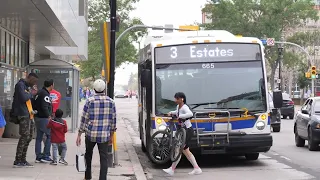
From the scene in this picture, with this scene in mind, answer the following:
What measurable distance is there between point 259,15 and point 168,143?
4525cm

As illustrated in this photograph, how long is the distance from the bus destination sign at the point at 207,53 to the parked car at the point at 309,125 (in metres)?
3.68

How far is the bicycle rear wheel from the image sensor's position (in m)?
11.5

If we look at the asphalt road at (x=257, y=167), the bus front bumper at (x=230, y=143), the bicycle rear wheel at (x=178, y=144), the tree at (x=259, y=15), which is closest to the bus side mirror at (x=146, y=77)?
→ the bicycle rear wheel at (x=178, y=144)

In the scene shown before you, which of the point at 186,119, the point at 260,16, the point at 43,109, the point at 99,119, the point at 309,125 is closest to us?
the point at 99,119

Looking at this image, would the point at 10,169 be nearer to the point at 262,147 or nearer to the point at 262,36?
the point at 262,147

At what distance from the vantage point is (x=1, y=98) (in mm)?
17562

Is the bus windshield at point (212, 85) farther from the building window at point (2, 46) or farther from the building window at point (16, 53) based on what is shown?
the building window at point (16, 53)

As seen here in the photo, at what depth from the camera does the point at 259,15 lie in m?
55.7

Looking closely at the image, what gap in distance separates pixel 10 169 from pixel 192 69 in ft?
15.3

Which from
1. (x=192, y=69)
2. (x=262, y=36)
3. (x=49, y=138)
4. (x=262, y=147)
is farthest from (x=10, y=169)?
(x=262, y=36)

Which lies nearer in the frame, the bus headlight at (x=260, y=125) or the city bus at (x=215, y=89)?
the city bus at (x=215, y=89)

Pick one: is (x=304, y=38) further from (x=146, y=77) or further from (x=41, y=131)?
(x=41, y=131)

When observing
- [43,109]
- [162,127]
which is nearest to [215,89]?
[162,127]

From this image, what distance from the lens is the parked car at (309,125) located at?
1553 cm
